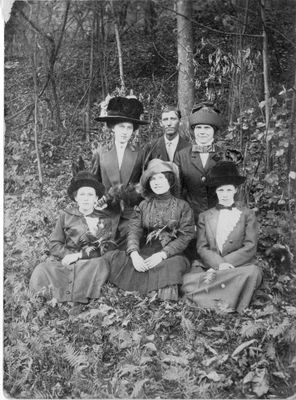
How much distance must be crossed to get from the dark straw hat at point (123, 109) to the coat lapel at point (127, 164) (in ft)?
1.03

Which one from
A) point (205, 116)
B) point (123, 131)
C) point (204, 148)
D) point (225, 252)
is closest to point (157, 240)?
point (225, 252)

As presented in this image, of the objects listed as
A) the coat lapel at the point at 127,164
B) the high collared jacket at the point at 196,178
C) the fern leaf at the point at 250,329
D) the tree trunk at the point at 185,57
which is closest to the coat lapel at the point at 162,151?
the high collared jacket at the point at 196,178

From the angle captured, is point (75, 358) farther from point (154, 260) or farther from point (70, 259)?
point (154, 260)

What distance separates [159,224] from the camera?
4.36 m

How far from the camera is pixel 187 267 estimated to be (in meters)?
4.25

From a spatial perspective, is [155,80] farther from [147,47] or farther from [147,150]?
[147,150]

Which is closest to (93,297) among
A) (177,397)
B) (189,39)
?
(177,397)

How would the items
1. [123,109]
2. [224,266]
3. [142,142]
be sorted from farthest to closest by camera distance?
[142,142], [123,109], [224,266]

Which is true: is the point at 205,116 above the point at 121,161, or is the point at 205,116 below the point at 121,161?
above

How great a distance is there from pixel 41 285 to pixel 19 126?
150cm

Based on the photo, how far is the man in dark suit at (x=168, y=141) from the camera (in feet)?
15.1

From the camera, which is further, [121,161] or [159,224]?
[121,161]

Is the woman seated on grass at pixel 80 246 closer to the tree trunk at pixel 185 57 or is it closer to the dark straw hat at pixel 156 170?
the dark straw hat at pixel 156 170

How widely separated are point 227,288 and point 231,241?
425mm
